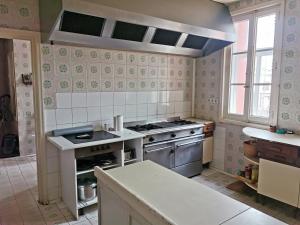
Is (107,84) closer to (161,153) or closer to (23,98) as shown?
(161,153)

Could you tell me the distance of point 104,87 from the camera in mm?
3010

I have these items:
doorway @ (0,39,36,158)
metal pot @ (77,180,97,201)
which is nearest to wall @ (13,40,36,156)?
doorway @ (0,39,36,158)

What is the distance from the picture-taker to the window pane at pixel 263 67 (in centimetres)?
300

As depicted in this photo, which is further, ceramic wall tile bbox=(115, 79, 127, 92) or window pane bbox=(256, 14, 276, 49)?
ceramic wall tile bbox=(115, 79, 127, 92)

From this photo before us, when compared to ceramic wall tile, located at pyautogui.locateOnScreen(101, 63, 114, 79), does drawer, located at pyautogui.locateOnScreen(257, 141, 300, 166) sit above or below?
below

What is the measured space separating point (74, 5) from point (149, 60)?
5.13 feet

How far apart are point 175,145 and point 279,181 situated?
1.27 m

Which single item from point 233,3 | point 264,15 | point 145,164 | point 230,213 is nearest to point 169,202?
point 230,213

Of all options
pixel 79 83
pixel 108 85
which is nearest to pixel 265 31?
pixel 108 85

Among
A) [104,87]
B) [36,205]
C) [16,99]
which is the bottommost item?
[36,205]

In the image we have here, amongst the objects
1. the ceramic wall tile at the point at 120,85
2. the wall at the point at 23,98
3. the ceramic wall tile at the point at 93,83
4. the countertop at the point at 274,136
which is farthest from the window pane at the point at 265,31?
the wall at the point at 23,98

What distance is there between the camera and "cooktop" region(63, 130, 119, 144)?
→ 2.47m

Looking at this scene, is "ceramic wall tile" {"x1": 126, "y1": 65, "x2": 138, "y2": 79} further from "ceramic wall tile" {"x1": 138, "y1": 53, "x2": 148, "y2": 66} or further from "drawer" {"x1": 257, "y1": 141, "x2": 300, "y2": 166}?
"drawer" {"x1": 257, "y1": 141, "x2": 300, "y2": 166}

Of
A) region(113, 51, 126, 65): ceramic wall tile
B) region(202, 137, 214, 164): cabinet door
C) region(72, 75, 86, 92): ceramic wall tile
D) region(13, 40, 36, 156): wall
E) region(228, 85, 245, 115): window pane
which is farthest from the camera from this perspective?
region(13, 40, 36, 156): wall
